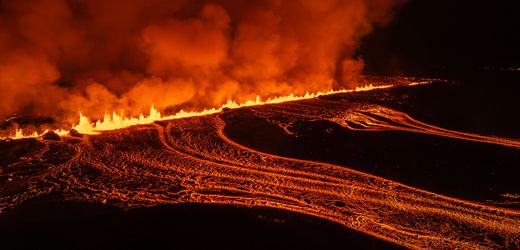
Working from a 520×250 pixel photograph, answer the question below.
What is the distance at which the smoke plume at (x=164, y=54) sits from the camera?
1091 cm

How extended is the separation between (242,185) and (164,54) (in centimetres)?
752

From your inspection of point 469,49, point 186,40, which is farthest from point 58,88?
point 469,49

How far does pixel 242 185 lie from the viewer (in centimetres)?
610

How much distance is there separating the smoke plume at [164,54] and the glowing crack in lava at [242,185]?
2654 millimetres

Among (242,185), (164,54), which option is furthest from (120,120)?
(242,185)

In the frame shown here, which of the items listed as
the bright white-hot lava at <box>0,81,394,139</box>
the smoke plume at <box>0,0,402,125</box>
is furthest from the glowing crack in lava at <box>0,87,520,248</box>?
the smoke plume at <box>0,0,402,125</box>

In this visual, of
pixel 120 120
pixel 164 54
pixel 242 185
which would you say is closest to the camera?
pixel 242 185

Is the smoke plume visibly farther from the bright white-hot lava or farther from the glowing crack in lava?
the glowing crack in lava

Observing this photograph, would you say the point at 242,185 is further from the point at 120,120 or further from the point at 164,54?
the point at 164,54

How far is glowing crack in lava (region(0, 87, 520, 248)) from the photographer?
5023 millimetres

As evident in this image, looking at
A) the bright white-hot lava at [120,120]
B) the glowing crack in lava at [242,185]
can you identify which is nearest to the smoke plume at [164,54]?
the bright white-hot lava at [120,120]

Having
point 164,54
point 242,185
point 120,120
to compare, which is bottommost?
point 242,185

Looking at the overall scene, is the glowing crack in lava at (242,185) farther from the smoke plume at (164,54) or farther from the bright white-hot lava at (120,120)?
the smoke plume at (164,54)

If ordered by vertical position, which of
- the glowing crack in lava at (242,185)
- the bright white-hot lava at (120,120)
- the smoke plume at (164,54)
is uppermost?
the smoke plume at (164,54)
